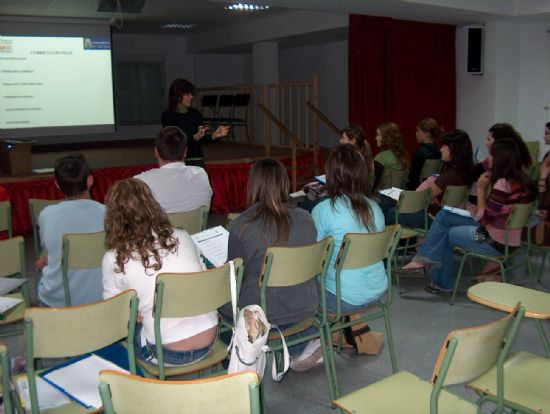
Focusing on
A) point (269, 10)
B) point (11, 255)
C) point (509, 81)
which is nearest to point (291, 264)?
point (11, 255)

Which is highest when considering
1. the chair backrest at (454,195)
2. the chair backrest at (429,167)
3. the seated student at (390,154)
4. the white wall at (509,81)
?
the white wall at (509,81)

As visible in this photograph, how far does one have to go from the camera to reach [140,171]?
6.82m

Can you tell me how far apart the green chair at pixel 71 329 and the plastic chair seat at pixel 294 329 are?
754mm

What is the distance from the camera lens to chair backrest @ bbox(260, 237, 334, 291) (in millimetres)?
2309

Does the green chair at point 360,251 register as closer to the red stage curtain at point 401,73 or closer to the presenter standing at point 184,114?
the presenter standing at point 184,114

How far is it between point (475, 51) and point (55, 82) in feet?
17.2

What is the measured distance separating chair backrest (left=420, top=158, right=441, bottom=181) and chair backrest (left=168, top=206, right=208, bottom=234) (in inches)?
93.1

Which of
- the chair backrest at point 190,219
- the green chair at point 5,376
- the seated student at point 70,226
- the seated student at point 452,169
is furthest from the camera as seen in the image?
the seated student at point 452,169

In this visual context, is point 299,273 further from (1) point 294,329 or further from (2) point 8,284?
(2) point 8,284

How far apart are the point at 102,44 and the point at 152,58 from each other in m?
5.44

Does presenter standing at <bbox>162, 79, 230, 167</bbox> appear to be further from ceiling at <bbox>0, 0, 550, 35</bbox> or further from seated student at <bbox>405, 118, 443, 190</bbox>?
seated student at <bbox>405, 118, 443, 190</bbox>

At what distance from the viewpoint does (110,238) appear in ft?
6.81

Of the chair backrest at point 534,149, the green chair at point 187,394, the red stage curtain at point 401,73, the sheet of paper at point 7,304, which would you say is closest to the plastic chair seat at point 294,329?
the sheet of paper at point 7,304

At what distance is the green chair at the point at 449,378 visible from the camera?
1562 mm
